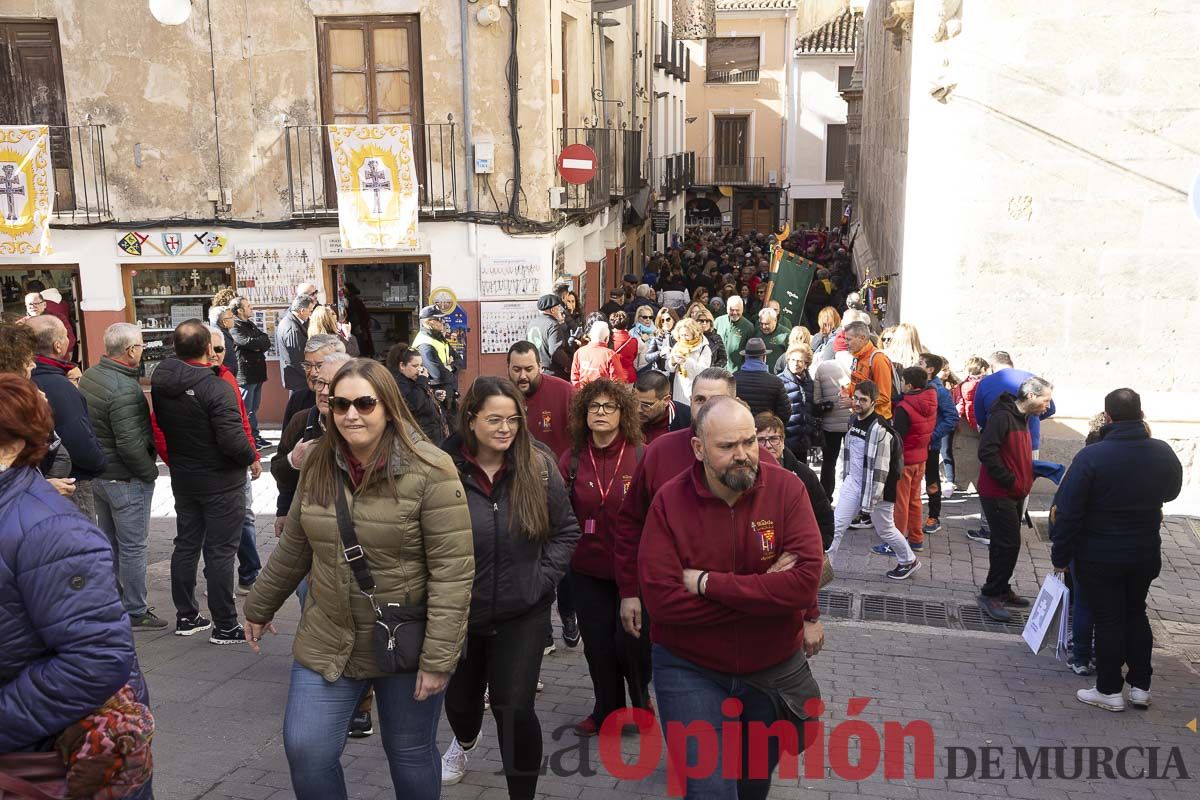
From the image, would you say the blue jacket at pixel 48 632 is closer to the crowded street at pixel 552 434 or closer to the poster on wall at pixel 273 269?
the crowded street at pixel 552 434

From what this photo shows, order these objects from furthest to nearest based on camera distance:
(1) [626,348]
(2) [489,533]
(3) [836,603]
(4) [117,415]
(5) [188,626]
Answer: (1) [626,348]
(3) [836,603]
(5) [188,626]
(4) [117,415]
(2) [489,533]

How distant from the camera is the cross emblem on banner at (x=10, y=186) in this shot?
12227 mm

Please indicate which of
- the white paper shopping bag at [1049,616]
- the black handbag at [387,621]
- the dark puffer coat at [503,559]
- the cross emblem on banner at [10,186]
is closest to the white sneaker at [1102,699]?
the white paper shopping bag at [1049,616]

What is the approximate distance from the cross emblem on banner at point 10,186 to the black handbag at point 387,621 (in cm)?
1073

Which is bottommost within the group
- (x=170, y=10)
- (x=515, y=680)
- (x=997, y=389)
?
(x=515, y=680)

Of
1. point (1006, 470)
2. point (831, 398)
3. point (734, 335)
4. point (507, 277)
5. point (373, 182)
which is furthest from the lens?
point (507, 277)

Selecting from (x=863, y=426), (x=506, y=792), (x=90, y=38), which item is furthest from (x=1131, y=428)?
(x=90, y=38)

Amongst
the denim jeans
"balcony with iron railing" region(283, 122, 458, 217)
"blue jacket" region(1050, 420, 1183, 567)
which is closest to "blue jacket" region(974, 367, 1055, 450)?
"blue jacket" region(1050, 420, 1183, 567)

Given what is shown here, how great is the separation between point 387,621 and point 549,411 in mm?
2555

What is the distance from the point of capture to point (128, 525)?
627cm

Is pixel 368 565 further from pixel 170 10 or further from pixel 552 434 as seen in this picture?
pixel 170 10

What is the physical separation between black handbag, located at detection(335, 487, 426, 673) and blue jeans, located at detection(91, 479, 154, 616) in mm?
3211

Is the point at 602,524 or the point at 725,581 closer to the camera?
the point at 725,581

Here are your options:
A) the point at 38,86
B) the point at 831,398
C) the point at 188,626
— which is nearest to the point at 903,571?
the point at 831,398
